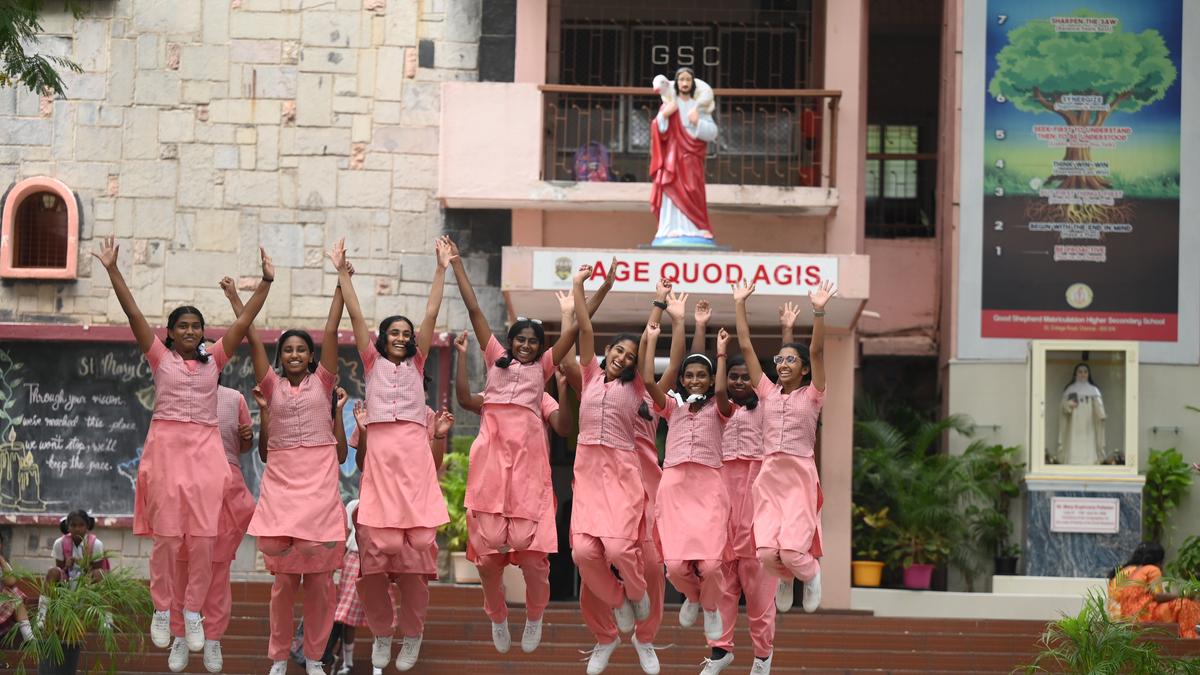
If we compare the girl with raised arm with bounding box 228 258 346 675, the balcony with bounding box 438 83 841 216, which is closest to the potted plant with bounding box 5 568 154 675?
the girl with raised arm with bounding box 228 258 346 675

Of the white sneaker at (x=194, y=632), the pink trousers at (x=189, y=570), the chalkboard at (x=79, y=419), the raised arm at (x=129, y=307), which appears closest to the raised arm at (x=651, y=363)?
the pink trousers at (x=189, y=570)

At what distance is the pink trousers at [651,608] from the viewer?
45.3 feet

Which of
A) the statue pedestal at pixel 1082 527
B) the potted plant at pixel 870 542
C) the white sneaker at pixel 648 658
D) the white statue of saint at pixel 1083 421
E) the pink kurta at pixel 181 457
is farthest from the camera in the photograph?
the white statue of saint at pixel 1083 421

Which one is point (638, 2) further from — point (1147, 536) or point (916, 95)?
point (1147, 536)

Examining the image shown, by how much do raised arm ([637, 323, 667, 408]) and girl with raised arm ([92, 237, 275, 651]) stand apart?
238 cm

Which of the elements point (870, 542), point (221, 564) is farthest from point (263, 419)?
point (870, 542)

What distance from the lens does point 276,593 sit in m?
13.7

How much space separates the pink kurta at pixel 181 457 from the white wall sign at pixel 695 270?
16.0ft

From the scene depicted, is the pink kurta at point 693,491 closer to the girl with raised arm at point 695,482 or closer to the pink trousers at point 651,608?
the girl with raised arm at point 695,482

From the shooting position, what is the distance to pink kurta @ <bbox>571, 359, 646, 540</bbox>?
13461mm

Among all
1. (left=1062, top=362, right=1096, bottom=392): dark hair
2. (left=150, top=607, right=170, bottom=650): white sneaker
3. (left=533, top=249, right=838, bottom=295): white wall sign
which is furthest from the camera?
(left=1062, top=362, right=1096, bottom=392): dark hair

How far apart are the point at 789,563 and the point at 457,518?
5.73 m

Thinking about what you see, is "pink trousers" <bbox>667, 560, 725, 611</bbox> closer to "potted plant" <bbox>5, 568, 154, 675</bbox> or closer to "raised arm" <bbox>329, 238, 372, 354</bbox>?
"raised arm" <bbox>329, 238, 372, 354</bbox>

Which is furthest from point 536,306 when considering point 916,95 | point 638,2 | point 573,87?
point 916,95
